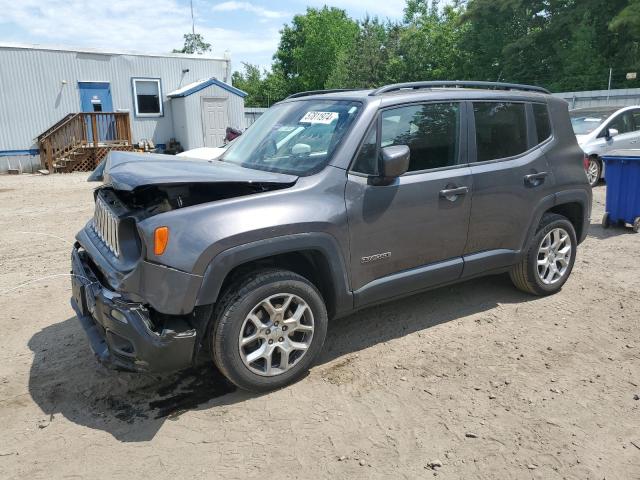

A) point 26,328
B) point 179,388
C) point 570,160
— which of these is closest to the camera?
point 179,388

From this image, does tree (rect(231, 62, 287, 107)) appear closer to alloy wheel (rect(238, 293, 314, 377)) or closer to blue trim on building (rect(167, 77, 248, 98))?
blue trim on building (rect(167, 77, 248, 98))

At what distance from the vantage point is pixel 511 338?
163 inches

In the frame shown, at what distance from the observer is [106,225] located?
11.7 feet

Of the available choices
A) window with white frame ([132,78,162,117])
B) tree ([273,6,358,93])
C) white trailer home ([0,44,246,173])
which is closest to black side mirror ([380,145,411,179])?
white trailer home ([0,44,246,173])

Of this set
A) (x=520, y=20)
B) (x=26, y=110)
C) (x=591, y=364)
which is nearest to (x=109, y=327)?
(x=591, y=364)

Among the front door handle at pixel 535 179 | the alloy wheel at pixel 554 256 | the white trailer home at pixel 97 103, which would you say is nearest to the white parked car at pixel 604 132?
the alloy wheel at pixel 554 256

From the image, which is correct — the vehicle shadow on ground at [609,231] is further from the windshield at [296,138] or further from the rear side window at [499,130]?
the windshield at [296,138]

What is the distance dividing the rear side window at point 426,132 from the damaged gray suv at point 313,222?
0.01 metres

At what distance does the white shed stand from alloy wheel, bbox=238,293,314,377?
18621 mm

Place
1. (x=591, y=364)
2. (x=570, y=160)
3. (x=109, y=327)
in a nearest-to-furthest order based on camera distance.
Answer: (x=109, y=327), (x=591, y=364), (x=570, y=160)

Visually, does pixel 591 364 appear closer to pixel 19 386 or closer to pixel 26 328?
pixel 19 386

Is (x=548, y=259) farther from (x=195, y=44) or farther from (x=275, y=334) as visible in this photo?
(x=195, y=44)

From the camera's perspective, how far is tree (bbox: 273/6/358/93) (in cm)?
5244

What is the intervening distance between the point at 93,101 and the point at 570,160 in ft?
62.5
